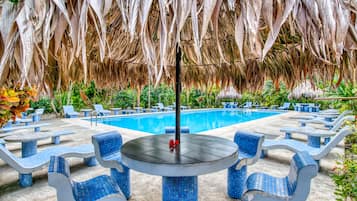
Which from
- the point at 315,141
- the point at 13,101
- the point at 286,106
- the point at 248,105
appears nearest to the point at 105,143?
the point at 13,101

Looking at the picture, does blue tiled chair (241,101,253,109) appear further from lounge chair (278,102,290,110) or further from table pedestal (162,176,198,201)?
table pedestal (162,176,198,201)

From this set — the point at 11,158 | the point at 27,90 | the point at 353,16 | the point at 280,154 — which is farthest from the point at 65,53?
the point at 280,154

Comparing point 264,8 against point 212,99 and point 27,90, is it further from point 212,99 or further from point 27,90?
point 212,99

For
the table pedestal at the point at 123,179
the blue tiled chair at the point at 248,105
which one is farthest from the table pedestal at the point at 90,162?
the blue tiled chair at the point at 248,105

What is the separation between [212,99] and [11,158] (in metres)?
20.7

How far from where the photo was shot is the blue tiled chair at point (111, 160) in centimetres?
295

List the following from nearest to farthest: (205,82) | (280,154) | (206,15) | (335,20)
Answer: (206,15) → (335,20) → (205,82) → (280,154)

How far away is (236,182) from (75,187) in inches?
86.9

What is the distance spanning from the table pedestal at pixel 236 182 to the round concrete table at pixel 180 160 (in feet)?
1.77

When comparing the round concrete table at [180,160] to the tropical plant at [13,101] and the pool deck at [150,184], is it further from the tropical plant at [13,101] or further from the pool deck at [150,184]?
the tropical plant at [13,101]

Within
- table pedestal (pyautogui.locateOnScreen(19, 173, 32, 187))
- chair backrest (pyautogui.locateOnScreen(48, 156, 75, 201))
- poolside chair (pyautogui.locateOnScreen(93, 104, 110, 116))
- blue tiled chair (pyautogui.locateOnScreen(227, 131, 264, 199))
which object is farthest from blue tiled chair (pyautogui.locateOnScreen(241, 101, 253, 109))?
chair backrest (pyautogui.locateOnScreen(48, 156, 75, 201))

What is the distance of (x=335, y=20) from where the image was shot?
111 centimetres

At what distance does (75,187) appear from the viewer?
2.21m

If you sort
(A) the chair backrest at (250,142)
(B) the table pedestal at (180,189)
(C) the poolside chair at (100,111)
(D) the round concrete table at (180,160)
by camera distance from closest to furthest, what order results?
(D) the round concrete table at (180,160), (B) the table pedestal at (180,189), (A) the chair backrest at (250,142), (C) the poolside chair at (100,111)
